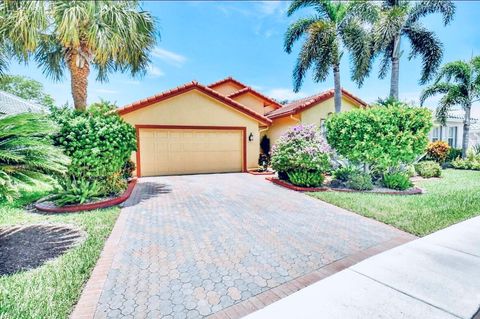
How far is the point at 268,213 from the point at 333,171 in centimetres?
549

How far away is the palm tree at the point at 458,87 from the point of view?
1726 cm

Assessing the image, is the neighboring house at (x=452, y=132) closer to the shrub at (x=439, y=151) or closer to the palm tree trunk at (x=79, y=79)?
the shrub at (x=439, y=151)

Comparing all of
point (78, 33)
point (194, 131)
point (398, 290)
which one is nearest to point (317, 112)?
point (194, 131)

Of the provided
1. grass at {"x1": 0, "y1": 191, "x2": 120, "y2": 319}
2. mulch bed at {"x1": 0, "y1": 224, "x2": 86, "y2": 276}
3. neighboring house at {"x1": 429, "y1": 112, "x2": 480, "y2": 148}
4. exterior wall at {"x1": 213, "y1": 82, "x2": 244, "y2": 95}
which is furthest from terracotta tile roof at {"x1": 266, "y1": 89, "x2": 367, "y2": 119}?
mulch bed at {"x1": 0, "y1": 224, "x2": 86, "y2": 276}

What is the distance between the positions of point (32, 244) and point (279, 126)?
15475 millimetres

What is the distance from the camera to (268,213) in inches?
262

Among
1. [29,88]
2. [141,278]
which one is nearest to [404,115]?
[141,278]

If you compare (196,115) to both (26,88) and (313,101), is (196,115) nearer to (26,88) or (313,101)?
(313,101)

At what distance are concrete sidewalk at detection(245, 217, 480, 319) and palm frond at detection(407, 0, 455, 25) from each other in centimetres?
1570

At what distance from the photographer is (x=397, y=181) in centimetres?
941

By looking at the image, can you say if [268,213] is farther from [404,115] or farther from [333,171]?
[404,115]

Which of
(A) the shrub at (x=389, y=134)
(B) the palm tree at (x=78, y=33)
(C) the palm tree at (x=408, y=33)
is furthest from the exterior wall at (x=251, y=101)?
(A) the shrub at (x=389, y=134)

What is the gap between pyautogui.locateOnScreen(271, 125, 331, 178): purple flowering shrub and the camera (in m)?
9.70

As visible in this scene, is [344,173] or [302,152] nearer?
[302,152]
